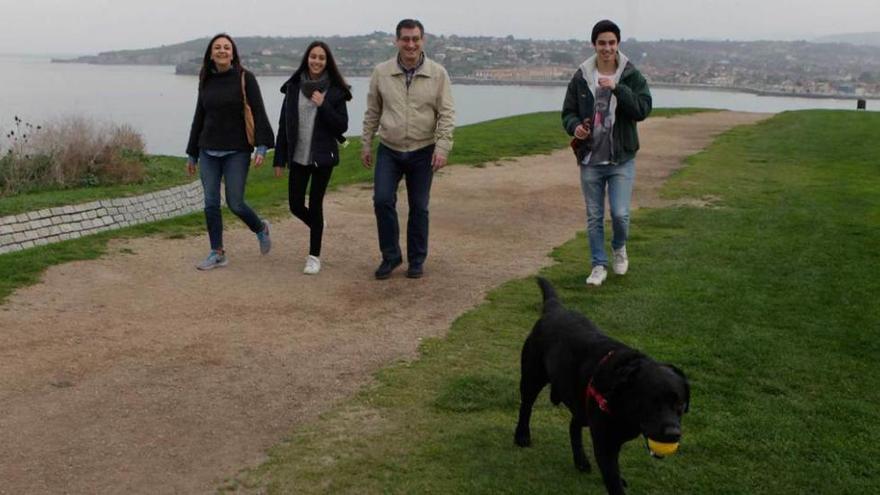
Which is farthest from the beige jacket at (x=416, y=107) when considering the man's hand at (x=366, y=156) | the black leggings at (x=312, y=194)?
the black leggings at (x=312, y=194)

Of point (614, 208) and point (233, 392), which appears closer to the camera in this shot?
point (233, 392)

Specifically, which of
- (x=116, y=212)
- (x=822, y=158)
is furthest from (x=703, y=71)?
(x=116, y=212)

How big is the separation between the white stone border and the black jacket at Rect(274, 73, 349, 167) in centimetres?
445

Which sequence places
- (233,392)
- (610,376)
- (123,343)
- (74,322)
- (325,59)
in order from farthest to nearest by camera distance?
(325,59)
(74,322)
(123,343)
(233,392)
(610,376)

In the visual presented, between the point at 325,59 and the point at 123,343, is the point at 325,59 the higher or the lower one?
the higher one

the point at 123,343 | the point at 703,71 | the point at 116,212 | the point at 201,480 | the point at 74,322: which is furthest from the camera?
the point at 703,71

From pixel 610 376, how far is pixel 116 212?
10.9 metres

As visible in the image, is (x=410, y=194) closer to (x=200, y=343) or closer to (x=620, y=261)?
(x=620, y=261)

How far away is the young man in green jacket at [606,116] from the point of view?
274 inches

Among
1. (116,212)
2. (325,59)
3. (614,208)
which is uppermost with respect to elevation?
(325,59)

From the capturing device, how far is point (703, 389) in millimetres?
5121

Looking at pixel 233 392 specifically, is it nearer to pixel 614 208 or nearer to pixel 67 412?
pixel 67 412

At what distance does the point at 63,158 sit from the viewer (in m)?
14.7

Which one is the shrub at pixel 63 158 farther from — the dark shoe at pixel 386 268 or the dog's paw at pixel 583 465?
the dog's paw at pixel 583 465
